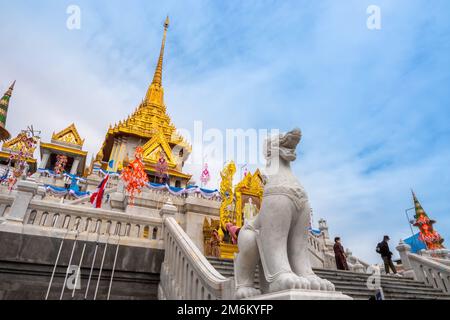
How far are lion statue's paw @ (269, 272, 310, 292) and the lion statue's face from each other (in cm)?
164

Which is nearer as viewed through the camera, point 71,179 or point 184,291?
point 184,291

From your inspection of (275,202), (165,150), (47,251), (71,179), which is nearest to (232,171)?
(47,251)

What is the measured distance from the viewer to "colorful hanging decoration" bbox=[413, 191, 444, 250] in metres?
22.1

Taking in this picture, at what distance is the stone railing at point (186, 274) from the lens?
390cm

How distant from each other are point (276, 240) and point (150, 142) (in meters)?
29.0

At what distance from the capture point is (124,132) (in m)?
34.2

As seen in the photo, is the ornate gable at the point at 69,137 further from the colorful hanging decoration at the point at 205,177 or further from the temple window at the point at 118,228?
the temple window at the point at 118,228

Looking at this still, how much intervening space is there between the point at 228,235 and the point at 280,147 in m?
9.19

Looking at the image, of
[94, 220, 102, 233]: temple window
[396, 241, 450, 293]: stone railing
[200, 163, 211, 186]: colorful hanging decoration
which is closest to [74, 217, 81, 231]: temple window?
[94, 220, 102, 233]: temple window

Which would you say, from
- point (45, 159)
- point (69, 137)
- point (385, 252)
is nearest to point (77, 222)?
point (385, 252)

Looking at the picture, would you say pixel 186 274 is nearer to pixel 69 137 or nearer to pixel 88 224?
pixel 88 224

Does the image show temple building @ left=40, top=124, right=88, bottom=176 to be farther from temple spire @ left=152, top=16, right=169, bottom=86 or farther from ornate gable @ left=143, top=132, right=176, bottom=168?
temple spire @ left=152, top=16, right=169, bottom=86

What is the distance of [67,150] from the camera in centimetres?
3206
